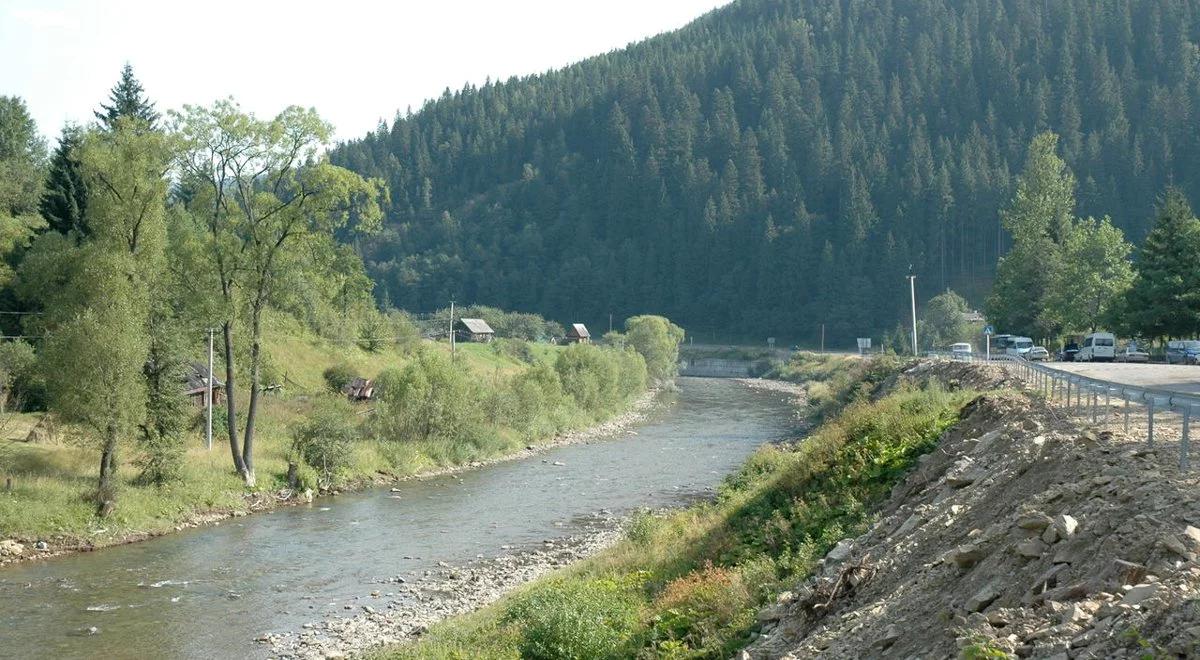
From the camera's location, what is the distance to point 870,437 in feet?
80.5

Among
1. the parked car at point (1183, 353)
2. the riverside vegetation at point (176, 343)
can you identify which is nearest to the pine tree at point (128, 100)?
the riverside vegetation at point (176, 343)

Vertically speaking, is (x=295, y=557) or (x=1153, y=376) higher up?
(x=1153, y=376)

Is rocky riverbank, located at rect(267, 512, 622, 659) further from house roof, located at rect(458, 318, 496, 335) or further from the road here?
house roof, located at rect(458, 318, 496, 335)

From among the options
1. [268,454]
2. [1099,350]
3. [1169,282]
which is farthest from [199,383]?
[1169,282]

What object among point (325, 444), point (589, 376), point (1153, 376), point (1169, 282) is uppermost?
point (1169, 282)

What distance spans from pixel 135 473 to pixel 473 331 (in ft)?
295

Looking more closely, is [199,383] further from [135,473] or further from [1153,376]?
[1153,376]

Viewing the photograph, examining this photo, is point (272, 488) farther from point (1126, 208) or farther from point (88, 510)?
point (1126, 208)

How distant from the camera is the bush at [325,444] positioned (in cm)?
4597

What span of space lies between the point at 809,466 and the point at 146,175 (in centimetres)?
2728

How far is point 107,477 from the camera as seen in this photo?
3503 cm

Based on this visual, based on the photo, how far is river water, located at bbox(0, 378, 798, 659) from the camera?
76.7 feet

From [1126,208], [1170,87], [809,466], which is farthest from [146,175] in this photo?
[1170,87]

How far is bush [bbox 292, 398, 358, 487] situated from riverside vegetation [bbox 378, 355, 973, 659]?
827 inches
